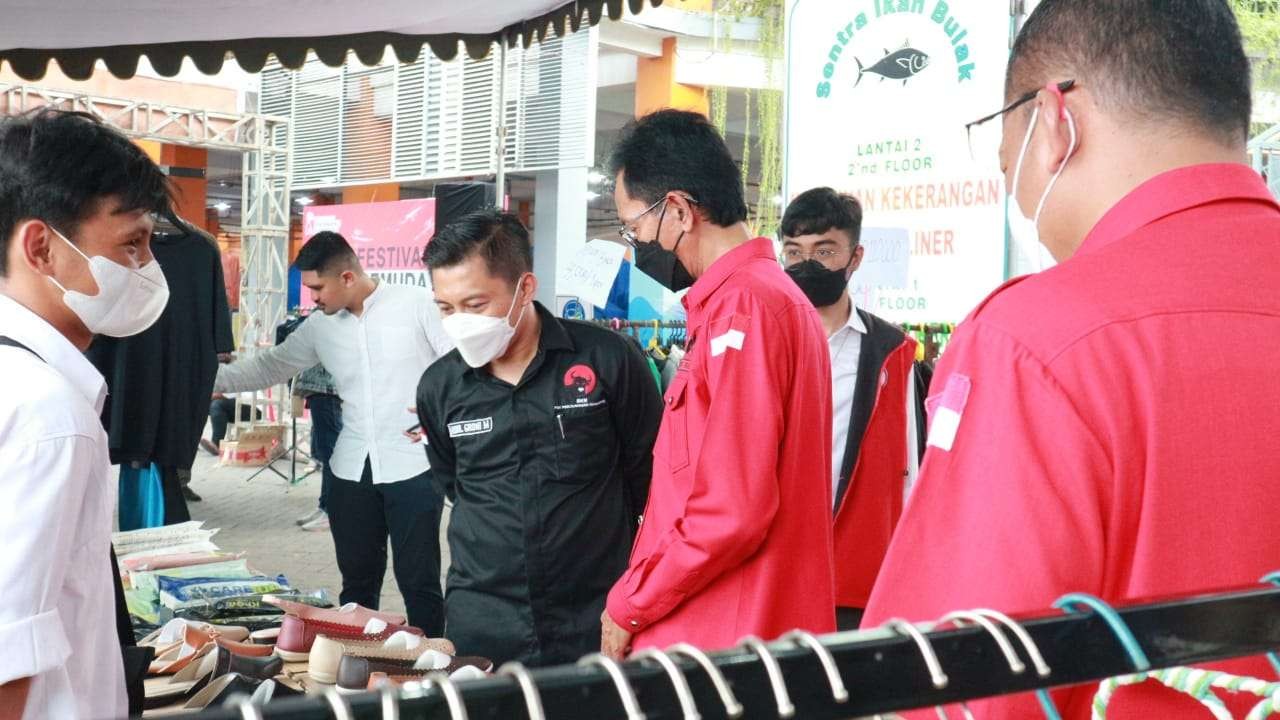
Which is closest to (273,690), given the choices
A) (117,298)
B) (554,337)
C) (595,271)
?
(117,298)

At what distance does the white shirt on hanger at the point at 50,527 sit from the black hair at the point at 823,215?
246cm

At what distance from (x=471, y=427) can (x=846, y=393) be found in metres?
1.14

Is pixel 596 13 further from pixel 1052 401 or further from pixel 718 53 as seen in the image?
pixel 718 53

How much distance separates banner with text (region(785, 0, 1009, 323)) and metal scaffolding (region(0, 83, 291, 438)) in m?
9.30

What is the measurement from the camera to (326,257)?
4922 millimetres

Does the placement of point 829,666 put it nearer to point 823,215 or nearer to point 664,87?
point 823,215

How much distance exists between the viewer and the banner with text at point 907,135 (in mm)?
3803

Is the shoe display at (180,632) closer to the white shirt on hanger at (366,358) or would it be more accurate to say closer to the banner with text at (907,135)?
the white shirt on hanger at (366,358)

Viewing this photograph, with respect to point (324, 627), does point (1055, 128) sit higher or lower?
higher

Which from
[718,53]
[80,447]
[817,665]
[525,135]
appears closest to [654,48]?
[718,53]

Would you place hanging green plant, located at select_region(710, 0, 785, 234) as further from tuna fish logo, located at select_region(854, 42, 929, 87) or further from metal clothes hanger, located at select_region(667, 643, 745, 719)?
metal clothes hanger, located at select_region(667, 643, 745, 719)

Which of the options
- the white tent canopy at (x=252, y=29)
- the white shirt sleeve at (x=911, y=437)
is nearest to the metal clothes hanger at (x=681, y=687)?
the white shirt sleeve at (x=911, y=437)

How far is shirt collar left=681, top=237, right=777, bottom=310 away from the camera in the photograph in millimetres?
2260

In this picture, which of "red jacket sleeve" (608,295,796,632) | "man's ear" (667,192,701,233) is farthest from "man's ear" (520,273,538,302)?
"red jacket sleeve" (608,295,796,632)
